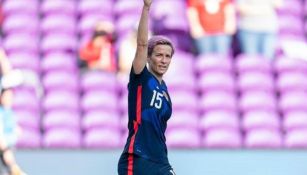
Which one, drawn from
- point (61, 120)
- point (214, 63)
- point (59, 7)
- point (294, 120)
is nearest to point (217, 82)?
point (214, 63)

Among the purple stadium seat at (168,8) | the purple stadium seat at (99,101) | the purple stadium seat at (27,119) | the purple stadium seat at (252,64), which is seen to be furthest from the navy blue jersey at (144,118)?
the purple stadium seat at (168,8)

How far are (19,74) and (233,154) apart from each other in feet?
8.72

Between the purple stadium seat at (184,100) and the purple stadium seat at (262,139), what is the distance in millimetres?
587

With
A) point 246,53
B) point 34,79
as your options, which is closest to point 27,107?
point 34,79

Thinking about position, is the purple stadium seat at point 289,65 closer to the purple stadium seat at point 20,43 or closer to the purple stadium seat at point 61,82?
the purple stadium seat at point 61,82

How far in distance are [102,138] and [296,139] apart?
1680 millimetres

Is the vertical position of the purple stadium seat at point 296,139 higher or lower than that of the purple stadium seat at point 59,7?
lower

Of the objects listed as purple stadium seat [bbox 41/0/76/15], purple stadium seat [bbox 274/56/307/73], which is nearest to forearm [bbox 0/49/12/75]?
purple stadium seat [bbox 41/0/76/15]

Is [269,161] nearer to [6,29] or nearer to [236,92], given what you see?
[236,92]

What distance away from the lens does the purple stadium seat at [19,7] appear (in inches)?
337

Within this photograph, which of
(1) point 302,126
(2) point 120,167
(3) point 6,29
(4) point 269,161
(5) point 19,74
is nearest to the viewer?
(2) point 120,167

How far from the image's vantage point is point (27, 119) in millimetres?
7453

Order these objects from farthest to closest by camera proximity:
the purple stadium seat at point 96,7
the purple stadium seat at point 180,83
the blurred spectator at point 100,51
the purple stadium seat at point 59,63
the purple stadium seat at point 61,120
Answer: the purple stadium seat at point 96,7, the purple stadium seat at point 59,63, the blurred spectator at point 100,51, the purple stadium seat at point 180,83, the purple stadium seat at point 61,120

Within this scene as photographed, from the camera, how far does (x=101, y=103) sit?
7633mm
